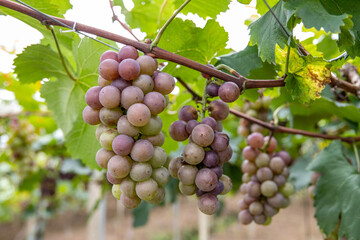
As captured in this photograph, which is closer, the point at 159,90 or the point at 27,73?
the point at 159,90

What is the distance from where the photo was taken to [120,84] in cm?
58

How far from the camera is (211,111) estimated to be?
0.68m

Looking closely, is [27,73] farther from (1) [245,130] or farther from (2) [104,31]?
(1) [245,130]

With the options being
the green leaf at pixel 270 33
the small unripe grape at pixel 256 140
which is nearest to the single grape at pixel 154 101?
the green leaf at pixel 270 33

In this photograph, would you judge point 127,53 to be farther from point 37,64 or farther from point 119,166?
point 37,64

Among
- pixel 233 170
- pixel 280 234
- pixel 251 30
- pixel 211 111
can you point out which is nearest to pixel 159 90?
pixel 211 111

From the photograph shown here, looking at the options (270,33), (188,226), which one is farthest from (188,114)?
(188,226)

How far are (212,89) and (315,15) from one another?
23 centimetres

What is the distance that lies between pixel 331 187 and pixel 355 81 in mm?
360

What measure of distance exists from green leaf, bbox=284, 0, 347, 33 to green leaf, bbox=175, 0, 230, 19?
0.27 meters

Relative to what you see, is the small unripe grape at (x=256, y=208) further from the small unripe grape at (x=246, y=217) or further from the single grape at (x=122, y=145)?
the single grape at (x=122, y=145)

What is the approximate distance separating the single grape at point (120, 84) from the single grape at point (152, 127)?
0.25 ft

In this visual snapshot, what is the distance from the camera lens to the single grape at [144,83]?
58 centimetres

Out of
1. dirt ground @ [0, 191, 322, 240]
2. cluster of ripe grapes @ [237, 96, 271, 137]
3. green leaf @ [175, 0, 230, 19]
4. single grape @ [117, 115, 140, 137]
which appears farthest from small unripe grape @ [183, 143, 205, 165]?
dirt ground @ [0, 191, 322, 240]
